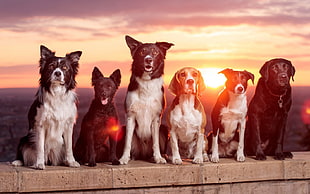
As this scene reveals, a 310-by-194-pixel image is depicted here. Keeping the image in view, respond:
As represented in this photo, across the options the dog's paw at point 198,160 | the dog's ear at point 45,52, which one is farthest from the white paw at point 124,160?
the dog's ear at point 45,52

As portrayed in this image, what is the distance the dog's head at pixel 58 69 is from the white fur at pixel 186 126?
1457 mm

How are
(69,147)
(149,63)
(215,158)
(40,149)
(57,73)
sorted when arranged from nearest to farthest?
(57,73) → (40,149) → (149,63) → (69,147) → (215,158)

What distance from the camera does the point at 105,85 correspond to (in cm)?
704

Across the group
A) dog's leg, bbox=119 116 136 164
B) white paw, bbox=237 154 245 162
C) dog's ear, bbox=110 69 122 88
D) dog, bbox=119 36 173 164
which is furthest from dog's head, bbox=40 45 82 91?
white paw, bbox=237 154 245 162

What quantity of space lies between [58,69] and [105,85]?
2.22ft

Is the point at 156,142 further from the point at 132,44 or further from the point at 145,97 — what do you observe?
the point at 132,44

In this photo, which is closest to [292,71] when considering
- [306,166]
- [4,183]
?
[306,166]

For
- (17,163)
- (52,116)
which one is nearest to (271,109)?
(52,116)

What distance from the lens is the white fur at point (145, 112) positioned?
7277 millimetres

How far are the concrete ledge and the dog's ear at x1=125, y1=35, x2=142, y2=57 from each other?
1542 mm

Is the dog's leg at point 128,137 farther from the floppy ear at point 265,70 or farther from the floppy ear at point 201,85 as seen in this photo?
the floppy ear at point 265,70

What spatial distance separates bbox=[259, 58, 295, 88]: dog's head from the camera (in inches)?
296

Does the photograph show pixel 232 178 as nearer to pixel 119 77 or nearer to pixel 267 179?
pixel 267 179

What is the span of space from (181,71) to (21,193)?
258 cm
